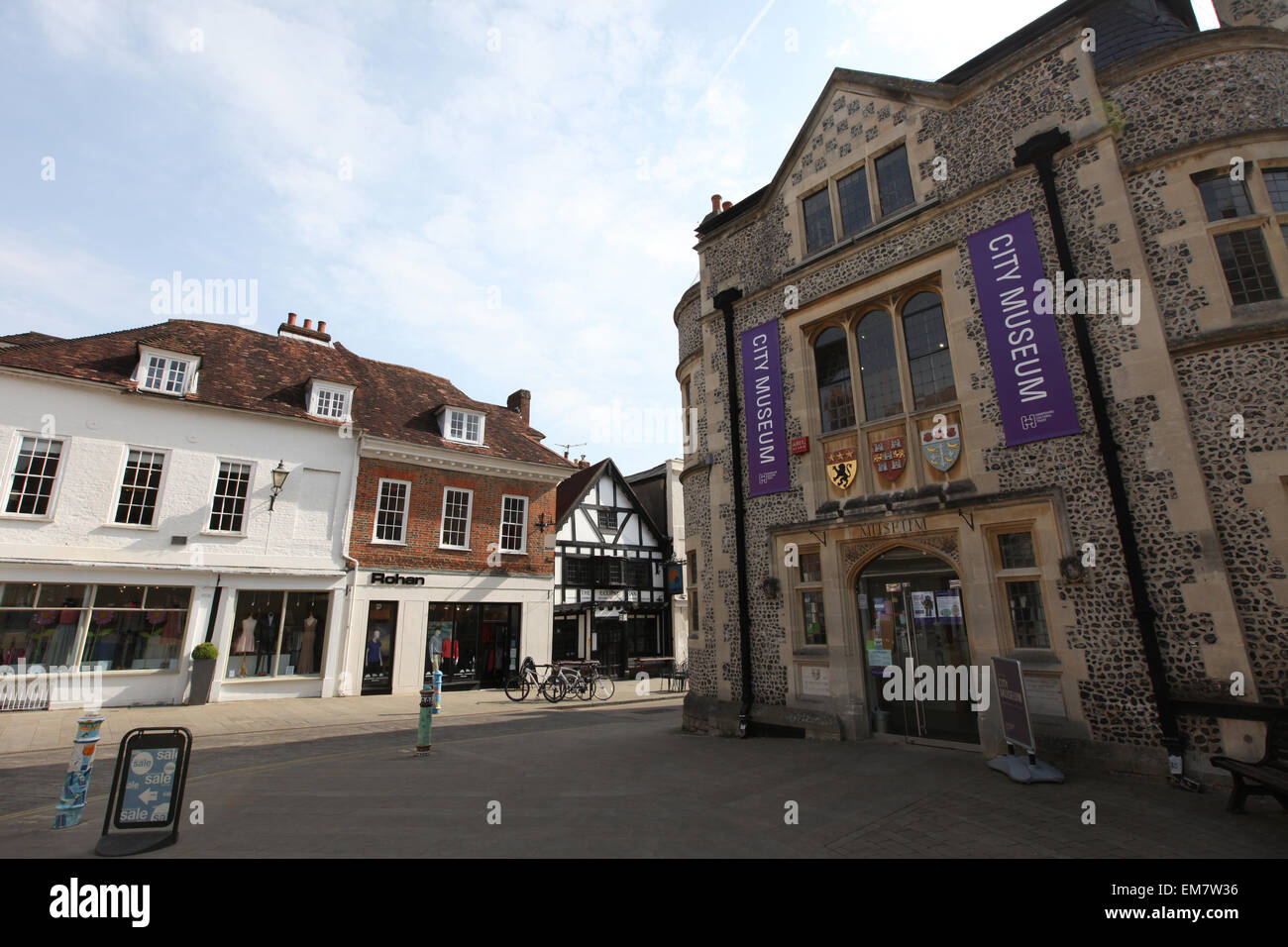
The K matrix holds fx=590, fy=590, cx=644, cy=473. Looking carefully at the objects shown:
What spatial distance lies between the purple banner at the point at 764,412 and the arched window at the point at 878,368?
1651 mm

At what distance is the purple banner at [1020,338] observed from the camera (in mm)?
8273

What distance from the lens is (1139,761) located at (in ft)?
22.8

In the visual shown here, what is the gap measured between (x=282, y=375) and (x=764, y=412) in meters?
17.5

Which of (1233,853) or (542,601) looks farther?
(542,601)

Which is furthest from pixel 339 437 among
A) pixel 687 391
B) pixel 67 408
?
pixel 687 391

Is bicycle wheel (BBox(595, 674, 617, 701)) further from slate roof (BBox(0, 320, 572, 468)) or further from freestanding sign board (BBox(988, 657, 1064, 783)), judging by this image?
freestanding sign board (BBox(988, 657, 1064, 783))

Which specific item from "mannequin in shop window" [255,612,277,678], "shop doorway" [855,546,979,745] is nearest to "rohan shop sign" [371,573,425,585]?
"mannequin in shop window" [255,612,277,678]

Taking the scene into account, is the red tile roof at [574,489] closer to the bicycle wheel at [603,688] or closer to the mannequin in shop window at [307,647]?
the bicycle wheel at [603,688]

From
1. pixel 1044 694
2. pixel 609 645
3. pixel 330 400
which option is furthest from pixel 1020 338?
pixel 609 645

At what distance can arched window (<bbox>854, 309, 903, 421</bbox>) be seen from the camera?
1027 cm

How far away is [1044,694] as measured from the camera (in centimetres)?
787

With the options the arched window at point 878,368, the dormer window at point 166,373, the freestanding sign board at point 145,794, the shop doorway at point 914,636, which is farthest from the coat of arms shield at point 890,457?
the dormer window at point 166,373
